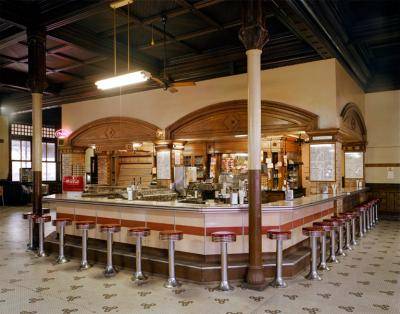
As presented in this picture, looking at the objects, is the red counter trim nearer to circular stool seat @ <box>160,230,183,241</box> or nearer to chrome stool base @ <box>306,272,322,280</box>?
circular stool seat @ <box>160,230,183,241</box>

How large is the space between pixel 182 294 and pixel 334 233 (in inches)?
134

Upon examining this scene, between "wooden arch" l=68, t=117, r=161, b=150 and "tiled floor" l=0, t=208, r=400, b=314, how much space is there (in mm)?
5547

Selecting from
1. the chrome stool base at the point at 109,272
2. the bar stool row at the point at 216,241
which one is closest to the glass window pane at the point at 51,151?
the bar stool row at the point at 216,241

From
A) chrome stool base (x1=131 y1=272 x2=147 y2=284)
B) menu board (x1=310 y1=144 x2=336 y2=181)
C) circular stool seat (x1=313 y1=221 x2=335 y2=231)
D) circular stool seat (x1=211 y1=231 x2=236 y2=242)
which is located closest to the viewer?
circular stool seat (x1=211 y1=231 x2=236 y2=242)

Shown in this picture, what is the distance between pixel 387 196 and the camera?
37.4 ft

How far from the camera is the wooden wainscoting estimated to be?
11.3 metres

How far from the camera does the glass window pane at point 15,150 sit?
53.9 feet

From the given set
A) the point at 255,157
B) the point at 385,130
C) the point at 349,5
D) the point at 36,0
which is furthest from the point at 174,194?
the point at 385,130

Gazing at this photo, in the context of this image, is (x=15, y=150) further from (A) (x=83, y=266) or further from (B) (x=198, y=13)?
(B) (x=198, y=13)

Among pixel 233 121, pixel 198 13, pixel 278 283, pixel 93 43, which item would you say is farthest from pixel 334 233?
pixel 93 43

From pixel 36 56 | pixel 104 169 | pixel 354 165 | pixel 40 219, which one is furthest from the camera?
pixel 104 169

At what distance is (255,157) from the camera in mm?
5234

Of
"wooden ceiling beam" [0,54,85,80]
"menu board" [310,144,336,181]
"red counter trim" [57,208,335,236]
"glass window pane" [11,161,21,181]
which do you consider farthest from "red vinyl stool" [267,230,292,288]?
"glass window pane" [11,161,21,181]

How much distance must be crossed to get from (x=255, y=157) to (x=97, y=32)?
5391 mm
